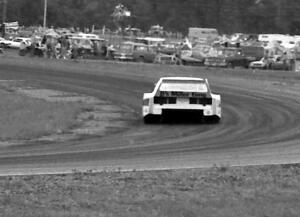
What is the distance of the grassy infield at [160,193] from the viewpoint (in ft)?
25.5

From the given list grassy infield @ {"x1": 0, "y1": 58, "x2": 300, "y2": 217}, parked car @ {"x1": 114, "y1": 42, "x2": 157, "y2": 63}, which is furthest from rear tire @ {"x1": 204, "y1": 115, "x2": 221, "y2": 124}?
parked car @ {"x1": 114, "y1": 42, "x2": 157, "y2": 63}

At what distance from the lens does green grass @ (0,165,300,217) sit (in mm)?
7746

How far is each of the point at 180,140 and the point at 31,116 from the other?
19.2 feet

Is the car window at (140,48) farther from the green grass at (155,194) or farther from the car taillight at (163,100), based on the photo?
→ the green grass at (155,194)

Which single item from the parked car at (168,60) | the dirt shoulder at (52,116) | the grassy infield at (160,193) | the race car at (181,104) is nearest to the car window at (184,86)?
the race car at (181,104)

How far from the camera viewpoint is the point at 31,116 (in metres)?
20.9

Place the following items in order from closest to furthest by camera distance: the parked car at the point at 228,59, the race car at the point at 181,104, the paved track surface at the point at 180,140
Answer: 1. the paved track surface at the point at 180,140
2. the race car at the point at 181,104
3. the parked car at the point at 228,59

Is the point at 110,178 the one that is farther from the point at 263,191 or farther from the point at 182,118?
the point at 182,118

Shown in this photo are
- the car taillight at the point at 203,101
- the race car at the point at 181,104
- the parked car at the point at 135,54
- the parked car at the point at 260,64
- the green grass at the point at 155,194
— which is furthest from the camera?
the parked car at the point at 135,54

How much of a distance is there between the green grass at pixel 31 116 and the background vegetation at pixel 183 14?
90843mm

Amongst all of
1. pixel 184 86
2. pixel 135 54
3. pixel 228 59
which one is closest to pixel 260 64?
pixel 228 59

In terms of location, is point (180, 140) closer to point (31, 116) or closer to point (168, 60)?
point (31, 116)

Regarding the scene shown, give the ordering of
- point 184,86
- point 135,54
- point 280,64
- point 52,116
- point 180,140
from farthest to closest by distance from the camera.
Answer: point 135,54 → point 280,64 → point 52,116 → point 184,86 → point 180,140

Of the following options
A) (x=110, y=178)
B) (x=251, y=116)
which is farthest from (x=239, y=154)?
(x=251, y=116)
